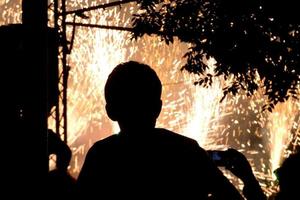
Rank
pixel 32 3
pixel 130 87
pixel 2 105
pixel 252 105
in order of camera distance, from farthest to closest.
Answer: pixel 252 105
pixel 2 105
pixel 32 3
pixel 130 87

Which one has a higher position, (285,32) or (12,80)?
(285,32)

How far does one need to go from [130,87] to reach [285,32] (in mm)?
7779

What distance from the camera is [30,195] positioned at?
329 cm

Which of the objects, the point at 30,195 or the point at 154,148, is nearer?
the point at 154,148

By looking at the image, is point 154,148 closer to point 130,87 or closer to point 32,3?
point 130,87

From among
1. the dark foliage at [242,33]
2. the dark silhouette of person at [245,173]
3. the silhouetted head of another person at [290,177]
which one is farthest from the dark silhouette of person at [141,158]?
the dark foliage at [242,33]

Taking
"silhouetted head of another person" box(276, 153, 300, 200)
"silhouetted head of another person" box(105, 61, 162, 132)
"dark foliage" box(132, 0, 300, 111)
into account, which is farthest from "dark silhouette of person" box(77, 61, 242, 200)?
"dark foliage" box(132, 0, 300, 111)

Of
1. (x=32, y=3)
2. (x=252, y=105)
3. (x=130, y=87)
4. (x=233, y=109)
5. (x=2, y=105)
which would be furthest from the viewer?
(x=233, y=109)

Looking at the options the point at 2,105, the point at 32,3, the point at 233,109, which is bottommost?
the point at 233,109

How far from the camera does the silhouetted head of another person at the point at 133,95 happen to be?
2055 millimetres

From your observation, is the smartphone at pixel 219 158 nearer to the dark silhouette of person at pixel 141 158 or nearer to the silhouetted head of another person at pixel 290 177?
the dark silhouette of person at pixel 141 158

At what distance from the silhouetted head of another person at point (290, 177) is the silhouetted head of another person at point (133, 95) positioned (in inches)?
37.8

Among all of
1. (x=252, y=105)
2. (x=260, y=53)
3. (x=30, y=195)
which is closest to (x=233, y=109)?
(x=252, y=105)

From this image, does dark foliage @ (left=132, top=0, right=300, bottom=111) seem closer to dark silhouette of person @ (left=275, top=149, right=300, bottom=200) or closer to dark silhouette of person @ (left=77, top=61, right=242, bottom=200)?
dark silhouette of person @ (left=275, top=149, right=300, bottom=200)
